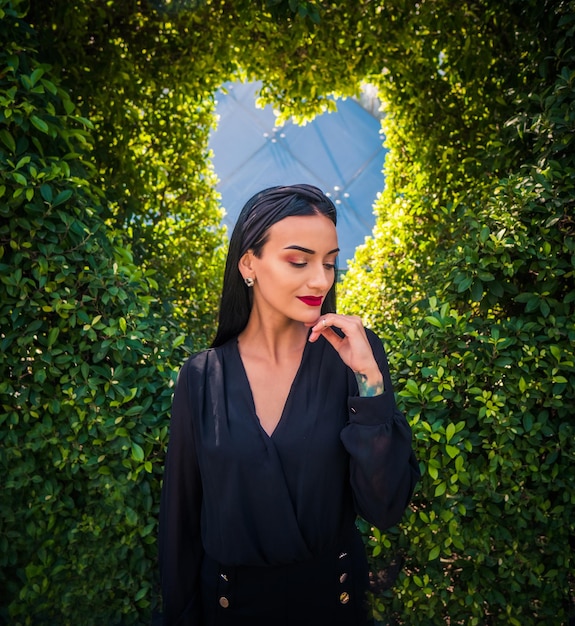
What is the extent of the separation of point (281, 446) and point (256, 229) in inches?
24.0

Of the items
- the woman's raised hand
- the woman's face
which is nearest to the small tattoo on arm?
the woman's raised hand

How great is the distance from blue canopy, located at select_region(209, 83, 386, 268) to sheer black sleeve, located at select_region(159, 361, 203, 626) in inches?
381

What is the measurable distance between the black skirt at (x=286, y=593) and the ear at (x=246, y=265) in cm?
85

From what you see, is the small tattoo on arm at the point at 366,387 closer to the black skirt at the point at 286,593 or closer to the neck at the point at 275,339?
the neck at the point at 275,339

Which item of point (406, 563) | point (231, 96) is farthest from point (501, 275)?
point (231, 96)

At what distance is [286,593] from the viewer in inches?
74.5

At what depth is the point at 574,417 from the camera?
9.09ft

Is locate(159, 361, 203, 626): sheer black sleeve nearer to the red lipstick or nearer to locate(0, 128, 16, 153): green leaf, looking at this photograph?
the red lipstick

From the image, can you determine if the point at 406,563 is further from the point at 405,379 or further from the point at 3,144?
the point at 3,144

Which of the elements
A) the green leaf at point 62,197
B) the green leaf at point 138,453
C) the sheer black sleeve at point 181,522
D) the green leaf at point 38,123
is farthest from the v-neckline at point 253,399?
the green leaf at point 38,123

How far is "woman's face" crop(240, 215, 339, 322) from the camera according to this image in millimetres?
1808

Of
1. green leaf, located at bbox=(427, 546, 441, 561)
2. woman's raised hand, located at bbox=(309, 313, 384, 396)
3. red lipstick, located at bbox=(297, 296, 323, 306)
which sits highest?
red lipstick, located at bbox=(297, 296, 323, 306)

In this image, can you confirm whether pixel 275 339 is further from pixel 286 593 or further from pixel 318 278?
pixel 286 593

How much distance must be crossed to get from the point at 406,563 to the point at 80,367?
1.58m
